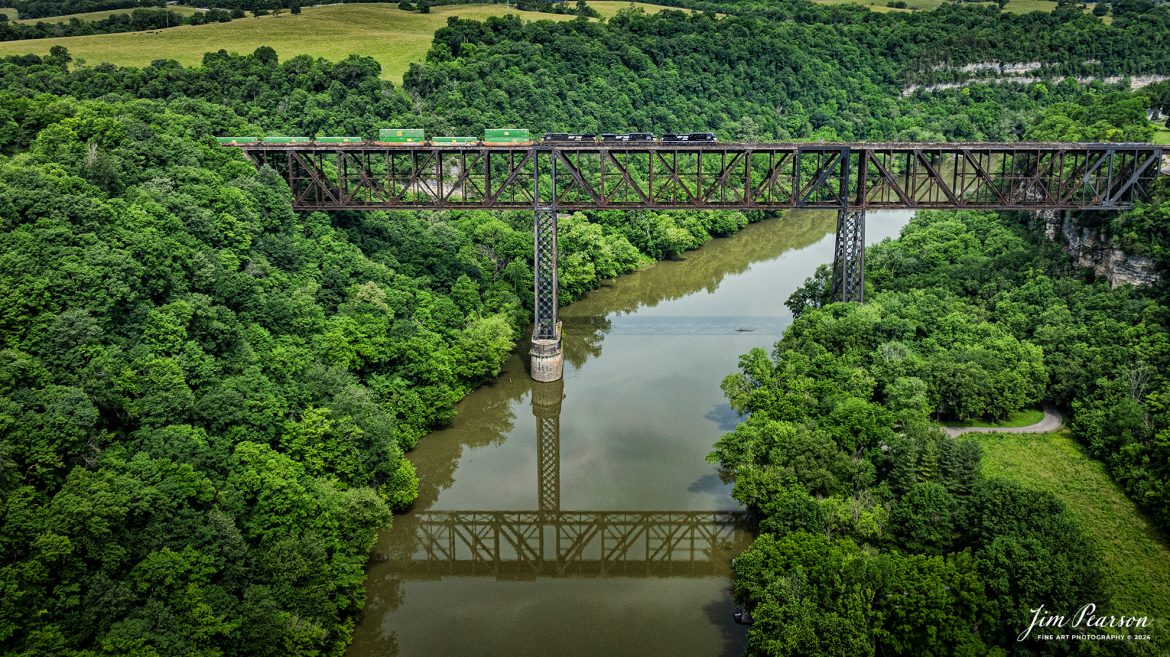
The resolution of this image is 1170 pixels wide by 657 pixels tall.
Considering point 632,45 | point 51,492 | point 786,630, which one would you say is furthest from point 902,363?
Result: point 632,45

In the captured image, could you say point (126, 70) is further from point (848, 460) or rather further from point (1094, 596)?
point (1094, 596)

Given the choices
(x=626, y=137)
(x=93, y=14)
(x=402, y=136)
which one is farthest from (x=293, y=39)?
(x=626, y=137)

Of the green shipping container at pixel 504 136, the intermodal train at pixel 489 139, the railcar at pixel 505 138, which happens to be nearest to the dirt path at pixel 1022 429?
the intermodal train at pixel 489 139

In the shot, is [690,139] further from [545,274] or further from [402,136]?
[402,136]

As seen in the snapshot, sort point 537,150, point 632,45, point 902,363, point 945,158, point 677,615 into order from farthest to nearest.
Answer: point 945,158 < point 632,45 < point 537,150 < point 902,363 < point 677,615

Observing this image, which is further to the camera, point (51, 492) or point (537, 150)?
point (537, 150)

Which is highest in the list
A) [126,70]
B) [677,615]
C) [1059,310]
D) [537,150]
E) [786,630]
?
[126,70]
